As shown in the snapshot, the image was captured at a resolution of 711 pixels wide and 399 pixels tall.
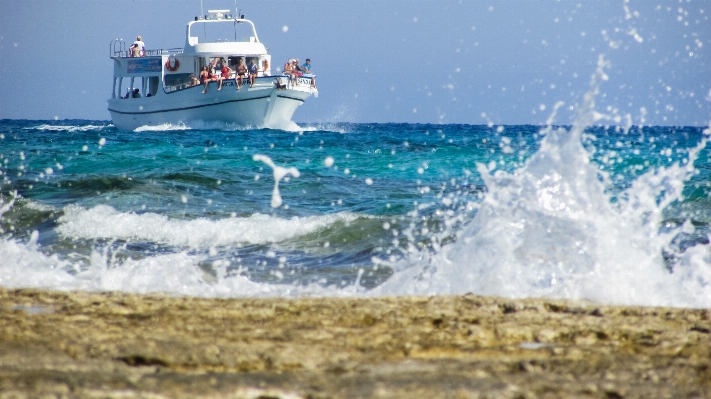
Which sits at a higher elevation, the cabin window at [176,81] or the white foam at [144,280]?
the cabin window at [176,81]

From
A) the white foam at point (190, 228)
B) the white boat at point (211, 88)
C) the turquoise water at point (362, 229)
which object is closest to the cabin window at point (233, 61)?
the white boat at point (211, 88)

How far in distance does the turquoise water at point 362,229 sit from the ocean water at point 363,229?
0.01m

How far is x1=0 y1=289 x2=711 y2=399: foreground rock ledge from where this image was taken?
1.80m

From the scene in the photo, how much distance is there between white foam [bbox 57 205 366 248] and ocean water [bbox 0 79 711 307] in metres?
0.02

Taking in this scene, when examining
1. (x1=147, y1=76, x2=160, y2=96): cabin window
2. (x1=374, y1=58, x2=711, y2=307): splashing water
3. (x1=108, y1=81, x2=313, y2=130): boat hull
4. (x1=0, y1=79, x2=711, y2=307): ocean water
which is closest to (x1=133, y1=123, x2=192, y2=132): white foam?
(x1=108, y1=81, x2=313, y2=130): boat hull

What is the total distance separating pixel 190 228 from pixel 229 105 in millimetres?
19985

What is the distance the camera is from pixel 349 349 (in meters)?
2.21

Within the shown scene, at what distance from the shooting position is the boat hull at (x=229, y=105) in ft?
85.8

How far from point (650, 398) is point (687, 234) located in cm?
539

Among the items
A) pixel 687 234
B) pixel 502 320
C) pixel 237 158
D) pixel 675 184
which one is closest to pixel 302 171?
pixel 237 158

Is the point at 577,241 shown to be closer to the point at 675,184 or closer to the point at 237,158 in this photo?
the point at 675,184

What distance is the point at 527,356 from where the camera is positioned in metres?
2.21

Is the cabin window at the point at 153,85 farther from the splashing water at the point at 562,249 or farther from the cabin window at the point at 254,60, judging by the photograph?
the splashing water at the point at 562,249

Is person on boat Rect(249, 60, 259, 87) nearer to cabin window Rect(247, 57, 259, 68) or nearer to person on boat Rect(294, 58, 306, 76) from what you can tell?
cabin window Rect(247, 57, 259, 68)
